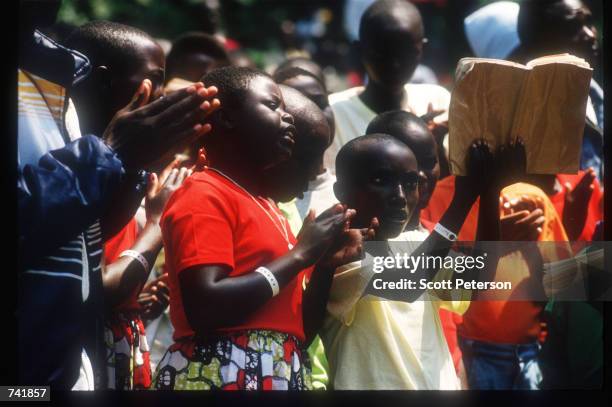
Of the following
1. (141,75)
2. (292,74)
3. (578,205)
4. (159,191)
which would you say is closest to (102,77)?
(141,75)

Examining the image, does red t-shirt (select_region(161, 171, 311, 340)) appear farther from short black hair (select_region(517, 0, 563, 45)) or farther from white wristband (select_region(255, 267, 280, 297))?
short black hair (select_region(517, 0, 563, 45))

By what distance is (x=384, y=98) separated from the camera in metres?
4.21

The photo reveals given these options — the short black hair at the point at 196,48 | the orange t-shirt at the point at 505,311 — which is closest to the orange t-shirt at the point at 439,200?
the orange t-shirt at the point at 505,311

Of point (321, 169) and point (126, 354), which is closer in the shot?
point (126, 354)

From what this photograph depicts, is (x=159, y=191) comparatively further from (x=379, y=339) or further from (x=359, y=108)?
(x=359, y=108)

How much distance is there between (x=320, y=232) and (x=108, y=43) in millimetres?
969

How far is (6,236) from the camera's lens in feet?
8.83

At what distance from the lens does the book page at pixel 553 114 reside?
9.77 feet

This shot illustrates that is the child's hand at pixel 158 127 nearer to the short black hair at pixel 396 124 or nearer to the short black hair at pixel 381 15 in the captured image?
the short black hair at pixel 396 124

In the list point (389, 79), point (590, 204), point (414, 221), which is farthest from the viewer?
point (389, 79)

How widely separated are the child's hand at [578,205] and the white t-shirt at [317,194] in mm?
947

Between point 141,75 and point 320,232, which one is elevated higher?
point 141,75

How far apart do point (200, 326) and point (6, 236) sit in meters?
0.57

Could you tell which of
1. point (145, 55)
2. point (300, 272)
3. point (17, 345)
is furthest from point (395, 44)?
point (17, 345)
